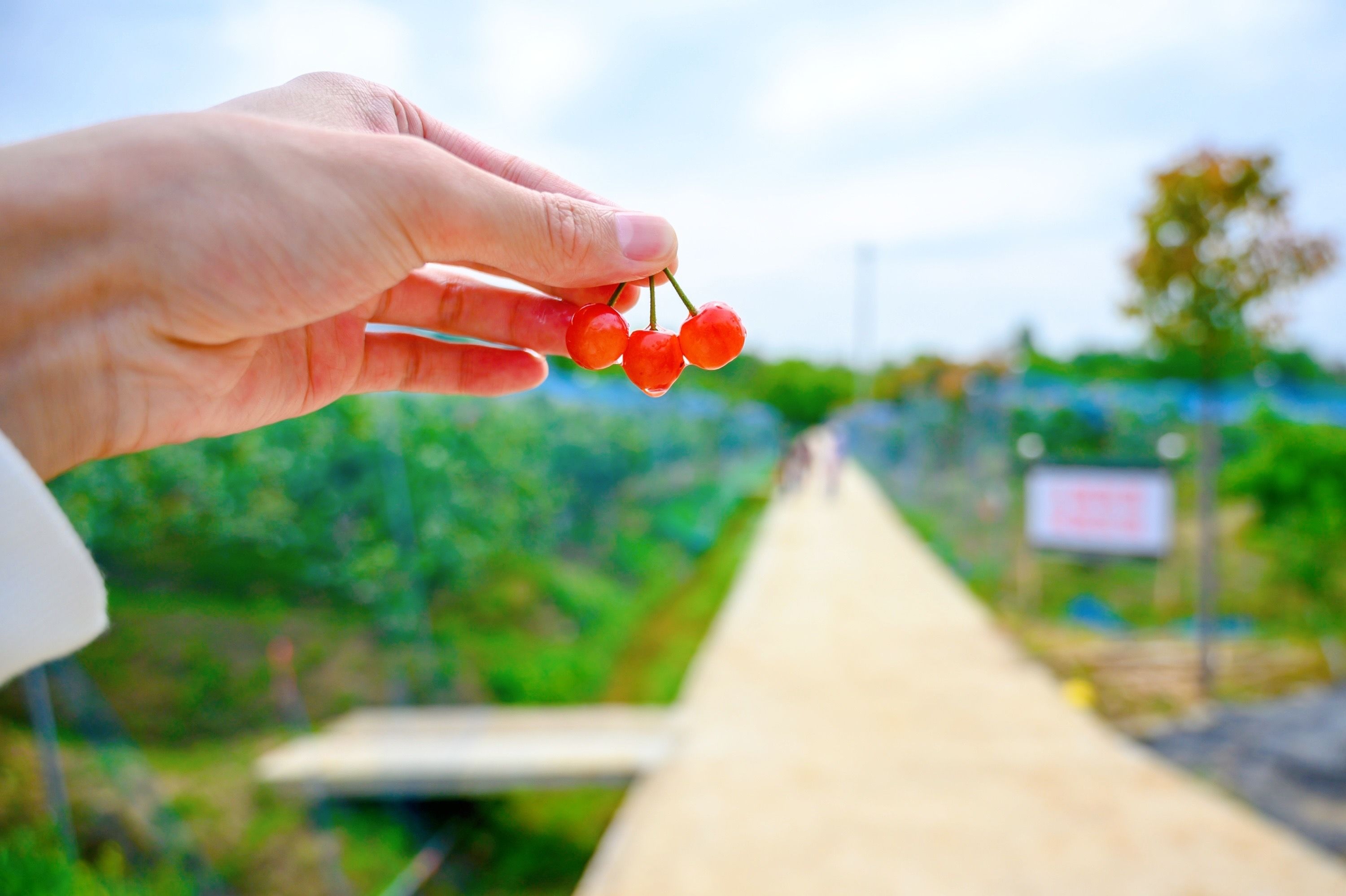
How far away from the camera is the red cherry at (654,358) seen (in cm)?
105

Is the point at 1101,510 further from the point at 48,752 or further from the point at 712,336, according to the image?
the point at 48,752

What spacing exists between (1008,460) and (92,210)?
8.97m

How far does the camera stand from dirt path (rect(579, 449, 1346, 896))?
3.71m

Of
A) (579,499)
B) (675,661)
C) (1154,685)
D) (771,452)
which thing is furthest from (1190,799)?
(771,452)

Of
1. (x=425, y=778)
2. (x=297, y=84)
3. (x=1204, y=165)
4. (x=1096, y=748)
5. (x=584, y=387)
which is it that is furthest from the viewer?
(x=584, y=387)

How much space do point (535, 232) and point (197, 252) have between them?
0.36 meters

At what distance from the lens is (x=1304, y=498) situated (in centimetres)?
657

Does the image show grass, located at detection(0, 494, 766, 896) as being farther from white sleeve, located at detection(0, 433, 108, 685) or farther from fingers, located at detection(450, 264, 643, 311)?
fingers, located at detection(450, 264, 643, 311)

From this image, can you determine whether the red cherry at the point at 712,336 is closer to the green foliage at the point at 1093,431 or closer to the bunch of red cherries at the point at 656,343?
the bunch of red cherries at the point at 656,343

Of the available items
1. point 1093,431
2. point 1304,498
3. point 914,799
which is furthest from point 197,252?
point 1093,431

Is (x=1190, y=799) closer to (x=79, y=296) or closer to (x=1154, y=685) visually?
(x=1154, y=685)

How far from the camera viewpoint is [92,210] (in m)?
0.80

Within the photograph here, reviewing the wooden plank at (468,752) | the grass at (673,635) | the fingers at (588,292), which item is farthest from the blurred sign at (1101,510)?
the fingers at (588,292)

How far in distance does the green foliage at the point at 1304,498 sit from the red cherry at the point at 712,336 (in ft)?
24.3
